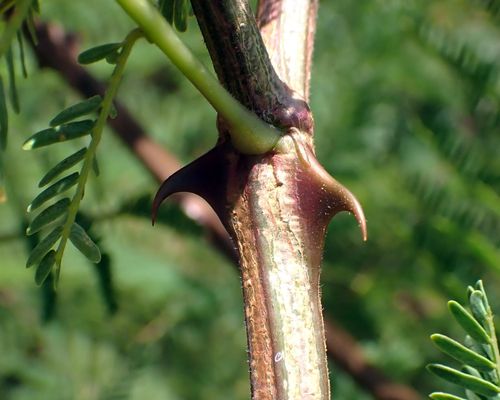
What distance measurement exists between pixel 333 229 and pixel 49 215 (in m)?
0.92

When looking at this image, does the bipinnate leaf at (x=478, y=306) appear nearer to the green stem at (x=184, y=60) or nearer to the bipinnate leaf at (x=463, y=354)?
the bipinnate leaf at (x=463, y=354)

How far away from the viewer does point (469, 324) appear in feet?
1.80

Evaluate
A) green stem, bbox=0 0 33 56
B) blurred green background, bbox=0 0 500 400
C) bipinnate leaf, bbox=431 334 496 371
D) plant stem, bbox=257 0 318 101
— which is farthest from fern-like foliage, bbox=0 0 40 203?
blurred green background, bbox=0 0 500 400

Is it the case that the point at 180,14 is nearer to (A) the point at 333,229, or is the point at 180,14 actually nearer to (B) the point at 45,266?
(B) the point at 45,266

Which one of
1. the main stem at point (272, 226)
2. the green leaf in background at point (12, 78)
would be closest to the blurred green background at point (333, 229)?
the green leaf in background at point (12, 78)

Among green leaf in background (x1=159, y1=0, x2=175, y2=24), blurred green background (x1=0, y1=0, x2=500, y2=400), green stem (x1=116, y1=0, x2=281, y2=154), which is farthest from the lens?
blurred green background (x1=0, y1=0, x2=500, y2=400)

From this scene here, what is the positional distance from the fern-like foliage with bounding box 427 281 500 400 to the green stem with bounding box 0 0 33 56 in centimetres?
26

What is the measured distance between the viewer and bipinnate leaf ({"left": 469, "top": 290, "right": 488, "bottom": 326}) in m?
0.56

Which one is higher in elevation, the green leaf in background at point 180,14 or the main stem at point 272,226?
the green leaf in background at point 180,14

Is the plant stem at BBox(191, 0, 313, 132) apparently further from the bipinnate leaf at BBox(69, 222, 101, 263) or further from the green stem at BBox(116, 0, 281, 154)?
the bipinnate leaf at BBox(69, 222, 101, 263)

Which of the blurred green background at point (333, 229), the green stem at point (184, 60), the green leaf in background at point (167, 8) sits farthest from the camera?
the blurred green background at point (333, 229)

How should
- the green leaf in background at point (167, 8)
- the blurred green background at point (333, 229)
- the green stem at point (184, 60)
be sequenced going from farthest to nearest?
the blurred green background at point (333, 229), the green leaf in background at point (167, 8), the green stem at point (184, 60)

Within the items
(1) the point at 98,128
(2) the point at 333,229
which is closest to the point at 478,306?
(1) the point at 98,128

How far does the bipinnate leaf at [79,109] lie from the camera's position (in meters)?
0.56
